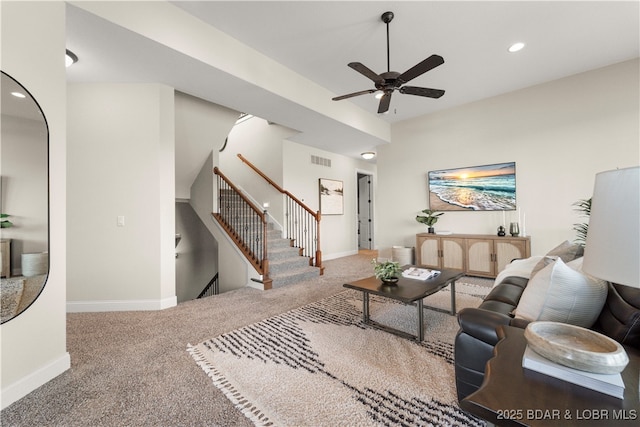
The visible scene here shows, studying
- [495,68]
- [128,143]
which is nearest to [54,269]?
[128,143]

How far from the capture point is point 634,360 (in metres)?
0.92

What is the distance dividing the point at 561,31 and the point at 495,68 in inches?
30.4

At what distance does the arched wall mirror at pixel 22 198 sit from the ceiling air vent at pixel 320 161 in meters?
4.86

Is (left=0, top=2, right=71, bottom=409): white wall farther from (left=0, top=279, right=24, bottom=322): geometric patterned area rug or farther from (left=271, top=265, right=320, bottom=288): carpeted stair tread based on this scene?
(left=271, top=265, right=320, bottom=288): carpeted stair tread

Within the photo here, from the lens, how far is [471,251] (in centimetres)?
443

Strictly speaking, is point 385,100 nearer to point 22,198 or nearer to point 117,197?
point 22,198

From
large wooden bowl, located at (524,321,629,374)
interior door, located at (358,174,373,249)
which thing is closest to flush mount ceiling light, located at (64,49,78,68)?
large wooden bowl, located at (524,321,629,374)

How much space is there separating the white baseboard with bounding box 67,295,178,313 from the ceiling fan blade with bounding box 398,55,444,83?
3.64 m

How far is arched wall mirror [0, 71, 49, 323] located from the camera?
160 cm

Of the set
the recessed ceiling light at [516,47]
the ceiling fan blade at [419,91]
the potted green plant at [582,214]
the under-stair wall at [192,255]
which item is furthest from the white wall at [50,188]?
the potted green plant at [582,214]

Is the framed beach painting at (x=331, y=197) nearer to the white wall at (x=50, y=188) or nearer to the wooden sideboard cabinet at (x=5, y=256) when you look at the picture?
the white wall at (x=50, y=188)

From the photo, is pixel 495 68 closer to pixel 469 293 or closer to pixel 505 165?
pixel 505 165

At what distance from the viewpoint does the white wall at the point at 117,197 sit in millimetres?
3021

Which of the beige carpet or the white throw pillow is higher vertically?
the white throw pillow
